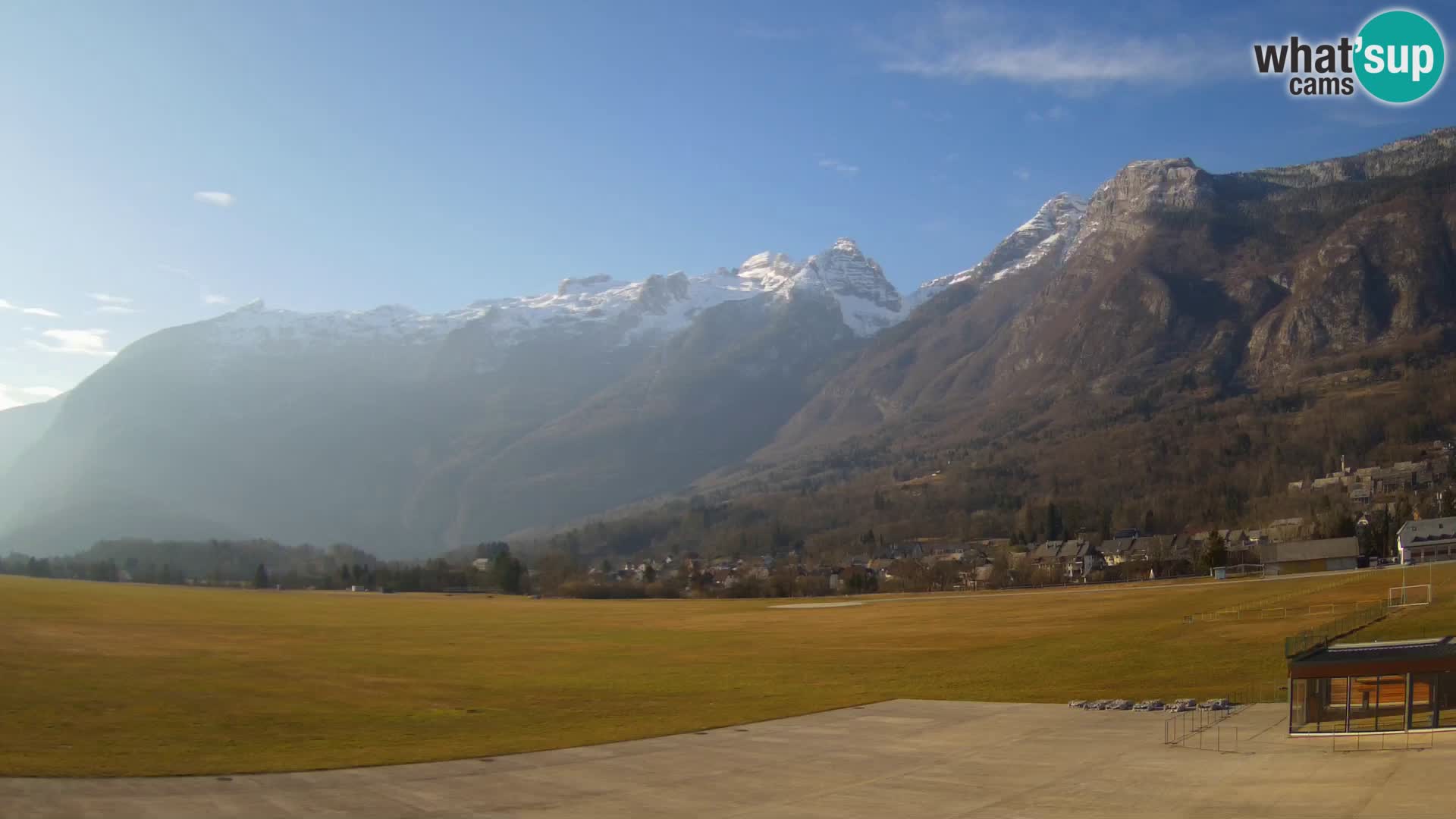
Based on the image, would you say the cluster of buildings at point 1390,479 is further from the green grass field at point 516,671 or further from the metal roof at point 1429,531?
the green grass field at point 516,671

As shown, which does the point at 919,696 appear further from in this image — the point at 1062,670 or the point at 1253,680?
the point at 1253,680

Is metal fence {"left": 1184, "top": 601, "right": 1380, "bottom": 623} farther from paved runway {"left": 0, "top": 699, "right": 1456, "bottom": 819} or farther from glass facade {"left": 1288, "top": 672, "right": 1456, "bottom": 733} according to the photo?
glass facade {"left": 1288, "top": 672, "right": 1456, "bottom": 733}

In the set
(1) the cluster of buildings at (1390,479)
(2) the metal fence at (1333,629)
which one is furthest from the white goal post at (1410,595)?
(1) the cluster of buildings at (1390,479)

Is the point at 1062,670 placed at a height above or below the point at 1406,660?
below

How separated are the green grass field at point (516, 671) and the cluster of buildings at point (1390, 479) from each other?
355 feet

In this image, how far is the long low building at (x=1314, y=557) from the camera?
387 feet

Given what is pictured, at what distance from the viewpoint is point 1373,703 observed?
109 ft

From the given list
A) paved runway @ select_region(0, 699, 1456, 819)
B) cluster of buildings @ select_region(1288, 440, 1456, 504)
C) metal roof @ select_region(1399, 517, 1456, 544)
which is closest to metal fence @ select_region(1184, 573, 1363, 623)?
paved runway @ select_region(0, 699, 1456, 819)

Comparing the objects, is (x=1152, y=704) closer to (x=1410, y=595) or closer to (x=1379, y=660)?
(x=1379, y=660)

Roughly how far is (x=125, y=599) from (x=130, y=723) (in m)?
80.7

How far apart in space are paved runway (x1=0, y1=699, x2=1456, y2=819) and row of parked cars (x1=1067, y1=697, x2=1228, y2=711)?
1.25 meters

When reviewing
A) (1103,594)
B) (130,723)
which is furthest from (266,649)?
(1103,594)

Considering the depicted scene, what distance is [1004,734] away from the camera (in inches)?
1455

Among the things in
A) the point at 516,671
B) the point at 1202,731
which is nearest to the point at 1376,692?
the point at 1202,731
